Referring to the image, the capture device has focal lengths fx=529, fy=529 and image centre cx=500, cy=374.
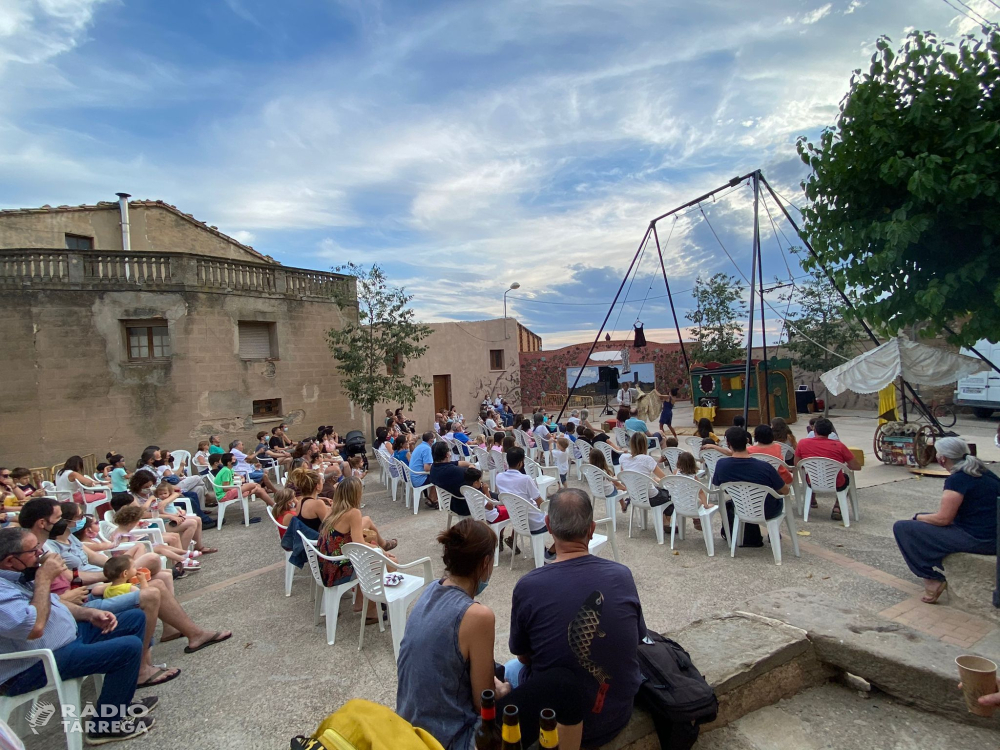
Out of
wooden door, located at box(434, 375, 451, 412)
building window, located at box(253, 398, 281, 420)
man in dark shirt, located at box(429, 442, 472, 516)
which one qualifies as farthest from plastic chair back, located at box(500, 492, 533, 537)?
wooden door, located at box(434, 375, 451, 412)

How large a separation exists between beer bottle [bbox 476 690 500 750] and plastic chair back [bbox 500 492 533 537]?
133 inches

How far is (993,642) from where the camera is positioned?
3371 mm

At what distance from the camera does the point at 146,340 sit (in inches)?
512

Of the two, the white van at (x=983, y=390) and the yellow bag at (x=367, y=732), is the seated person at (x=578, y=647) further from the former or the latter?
the white van at (x=983, y=390)

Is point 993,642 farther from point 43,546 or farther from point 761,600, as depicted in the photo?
point 43,546

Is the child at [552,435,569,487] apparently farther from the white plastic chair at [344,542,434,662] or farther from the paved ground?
the white plastic chair at [344,542,434,662]

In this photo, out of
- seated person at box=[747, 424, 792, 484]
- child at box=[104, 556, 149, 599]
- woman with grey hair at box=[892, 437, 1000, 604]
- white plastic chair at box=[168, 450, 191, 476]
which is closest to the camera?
child at box=[104, 556, 149, 599]

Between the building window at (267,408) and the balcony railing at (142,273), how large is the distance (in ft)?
9.69

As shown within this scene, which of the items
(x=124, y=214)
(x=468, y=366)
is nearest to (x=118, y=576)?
(x=124, y=214)

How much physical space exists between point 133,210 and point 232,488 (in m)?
13.5

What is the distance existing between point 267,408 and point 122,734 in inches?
484

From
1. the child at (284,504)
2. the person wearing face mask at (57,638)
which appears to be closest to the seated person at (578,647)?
the person wearing face mask at (57,638)

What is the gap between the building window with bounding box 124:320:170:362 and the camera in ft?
42.2

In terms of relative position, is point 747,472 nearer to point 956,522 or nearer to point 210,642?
point 956,522
